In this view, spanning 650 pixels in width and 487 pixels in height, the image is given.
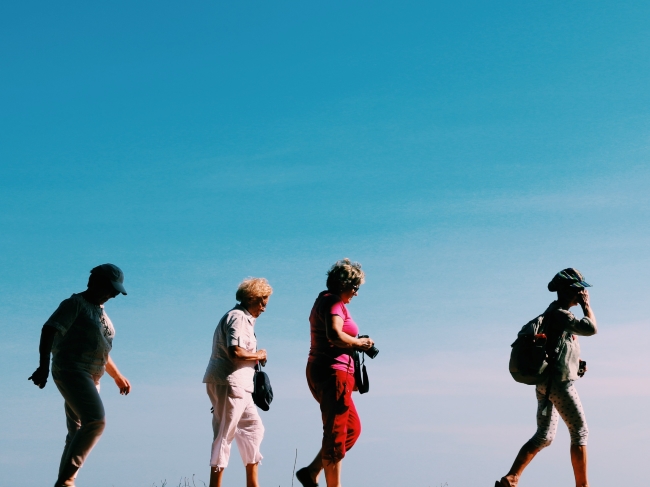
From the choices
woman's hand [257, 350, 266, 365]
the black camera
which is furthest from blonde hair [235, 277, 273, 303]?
the black camera

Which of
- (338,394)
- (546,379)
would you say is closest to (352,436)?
(338,394)

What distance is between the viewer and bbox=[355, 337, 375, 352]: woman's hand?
841 cm

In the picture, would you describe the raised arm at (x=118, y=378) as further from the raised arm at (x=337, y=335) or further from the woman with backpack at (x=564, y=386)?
the woman with backpack at (x=564, y=386)

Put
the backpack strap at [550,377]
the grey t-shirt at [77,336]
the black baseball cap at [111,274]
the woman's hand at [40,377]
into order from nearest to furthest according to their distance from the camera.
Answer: the woman's hand at [40,377]
the grey t-shirt at [77,336]
the black baseball cap at [111,274]
the backpack strap at [550,377]

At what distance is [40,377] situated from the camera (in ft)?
24.3

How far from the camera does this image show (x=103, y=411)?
7.84m

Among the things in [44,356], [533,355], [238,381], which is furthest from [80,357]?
[533,355]

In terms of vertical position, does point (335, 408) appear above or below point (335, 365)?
below

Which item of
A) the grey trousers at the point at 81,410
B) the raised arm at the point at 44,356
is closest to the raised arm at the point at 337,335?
the grey trousers at the point at 81,410

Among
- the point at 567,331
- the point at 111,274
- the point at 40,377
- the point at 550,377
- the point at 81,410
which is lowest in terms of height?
the point at 81,410

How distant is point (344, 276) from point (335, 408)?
4.37 ft

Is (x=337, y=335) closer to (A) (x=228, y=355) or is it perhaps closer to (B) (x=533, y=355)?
(A) (x=228, y=355)

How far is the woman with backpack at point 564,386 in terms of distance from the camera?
8789 millimetres

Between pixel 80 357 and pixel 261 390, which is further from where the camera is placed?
pixel 261 390
